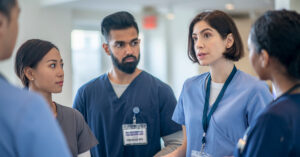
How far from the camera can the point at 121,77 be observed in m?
2.33

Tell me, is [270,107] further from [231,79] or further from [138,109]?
[138,109]

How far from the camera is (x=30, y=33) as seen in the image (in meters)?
5.83

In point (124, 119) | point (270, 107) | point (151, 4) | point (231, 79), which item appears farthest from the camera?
point (151, 4)

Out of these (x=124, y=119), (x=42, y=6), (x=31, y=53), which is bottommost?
(x=124, y=119)

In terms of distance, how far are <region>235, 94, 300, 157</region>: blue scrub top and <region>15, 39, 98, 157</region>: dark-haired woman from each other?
922 mm

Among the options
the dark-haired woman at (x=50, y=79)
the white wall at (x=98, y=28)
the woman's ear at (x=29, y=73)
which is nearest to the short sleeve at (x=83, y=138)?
the dark-haired woman at (x=50, y=79)

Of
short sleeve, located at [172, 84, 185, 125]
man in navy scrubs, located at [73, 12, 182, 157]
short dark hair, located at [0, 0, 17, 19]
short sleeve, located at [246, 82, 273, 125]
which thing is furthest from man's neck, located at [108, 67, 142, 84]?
short dark hair, located at [0, 0, 17, 19]

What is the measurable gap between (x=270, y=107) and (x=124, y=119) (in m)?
1.18

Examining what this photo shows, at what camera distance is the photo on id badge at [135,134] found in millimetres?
2154

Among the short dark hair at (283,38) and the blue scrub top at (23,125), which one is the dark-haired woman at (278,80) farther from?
the blue scrub top at (23,125)

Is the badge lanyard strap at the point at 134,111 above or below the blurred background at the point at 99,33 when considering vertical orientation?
below

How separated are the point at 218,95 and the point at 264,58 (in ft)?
1.79

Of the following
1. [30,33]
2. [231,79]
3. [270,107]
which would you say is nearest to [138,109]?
[231,79]

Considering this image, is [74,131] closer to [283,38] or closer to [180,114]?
[180,114]
